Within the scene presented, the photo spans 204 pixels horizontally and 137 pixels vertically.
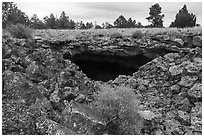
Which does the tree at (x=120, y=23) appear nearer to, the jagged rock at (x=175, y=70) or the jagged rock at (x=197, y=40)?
the jagged rock at (x=197, y=40)

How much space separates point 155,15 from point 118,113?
2278 cm

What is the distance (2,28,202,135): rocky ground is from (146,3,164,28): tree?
15.1 metres

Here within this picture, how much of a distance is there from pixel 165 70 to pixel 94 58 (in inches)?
217

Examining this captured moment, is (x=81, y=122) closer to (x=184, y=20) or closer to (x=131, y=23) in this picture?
(x=184, y=20)

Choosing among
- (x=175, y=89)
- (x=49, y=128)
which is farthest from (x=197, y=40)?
(x=49, y=128)

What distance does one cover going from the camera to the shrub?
11727mm

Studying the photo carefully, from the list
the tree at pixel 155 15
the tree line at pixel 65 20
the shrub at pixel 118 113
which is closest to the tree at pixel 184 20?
the tree line at pixel 65 20

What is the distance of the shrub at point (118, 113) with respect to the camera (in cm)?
1173

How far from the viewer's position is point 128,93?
13656 mm

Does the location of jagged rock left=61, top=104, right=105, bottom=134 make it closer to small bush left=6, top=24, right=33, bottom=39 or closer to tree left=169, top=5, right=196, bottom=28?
small bush left=6, top=24, right=33, bottom=39

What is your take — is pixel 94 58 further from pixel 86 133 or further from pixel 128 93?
pixel 86 133

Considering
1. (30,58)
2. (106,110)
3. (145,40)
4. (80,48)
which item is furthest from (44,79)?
(145,40)

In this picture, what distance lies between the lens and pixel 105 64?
20.9 meters

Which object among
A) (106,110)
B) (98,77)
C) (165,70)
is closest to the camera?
(106,110)
